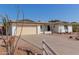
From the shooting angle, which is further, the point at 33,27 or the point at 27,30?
the point at 33,27

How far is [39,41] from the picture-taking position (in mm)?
6195

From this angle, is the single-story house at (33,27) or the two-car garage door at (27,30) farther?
the two-car garage door at (27,30)

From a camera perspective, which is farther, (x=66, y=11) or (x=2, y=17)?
(x=66, y=11)

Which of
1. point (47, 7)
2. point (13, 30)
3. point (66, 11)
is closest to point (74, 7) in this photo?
point (66, 11)

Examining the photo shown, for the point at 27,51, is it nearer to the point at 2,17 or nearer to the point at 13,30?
the point at 13,30

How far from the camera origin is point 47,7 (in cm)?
534

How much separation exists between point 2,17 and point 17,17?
344 millimetres

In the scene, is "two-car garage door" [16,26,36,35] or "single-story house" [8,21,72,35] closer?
"single-story house" [8,21,72,35]

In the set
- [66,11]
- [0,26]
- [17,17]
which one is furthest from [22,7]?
[66,11]

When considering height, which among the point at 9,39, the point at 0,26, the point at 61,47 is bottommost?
the point at 61,47

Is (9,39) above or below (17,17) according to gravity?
below
